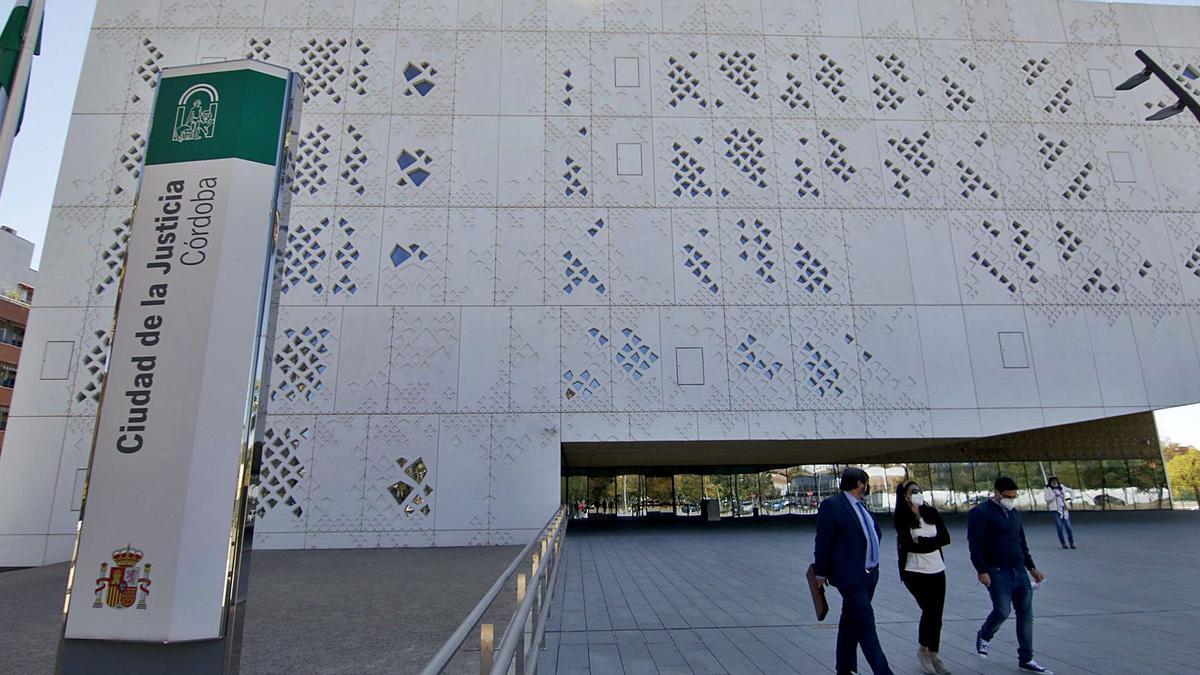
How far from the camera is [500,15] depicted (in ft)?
51.7

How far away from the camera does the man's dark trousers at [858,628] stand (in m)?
3.45

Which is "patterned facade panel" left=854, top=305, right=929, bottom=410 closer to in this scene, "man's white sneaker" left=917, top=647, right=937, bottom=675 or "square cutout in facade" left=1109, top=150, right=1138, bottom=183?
"square cutout in facade" left=1109, top=150, right=1138, bottom=183

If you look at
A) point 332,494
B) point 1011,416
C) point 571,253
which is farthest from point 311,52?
point 1011,416

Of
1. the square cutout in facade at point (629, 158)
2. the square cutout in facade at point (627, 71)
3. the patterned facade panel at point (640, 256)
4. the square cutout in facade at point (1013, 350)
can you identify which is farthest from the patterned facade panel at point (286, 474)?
the square cutout in facade at point (1013, 350)

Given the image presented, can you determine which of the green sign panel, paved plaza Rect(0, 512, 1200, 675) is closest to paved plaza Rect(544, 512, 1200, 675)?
paved plaza Rect(0, 512, 1200, 675)

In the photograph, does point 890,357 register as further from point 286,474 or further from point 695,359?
point 286,474

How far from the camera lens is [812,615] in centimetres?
573

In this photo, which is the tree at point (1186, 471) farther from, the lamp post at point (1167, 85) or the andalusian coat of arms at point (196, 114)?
the andalusian coat of arms at point (196, 114)

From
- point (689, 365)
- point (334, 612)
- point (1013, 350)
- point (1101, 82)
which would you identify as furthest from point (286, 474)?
point (1101, 82)

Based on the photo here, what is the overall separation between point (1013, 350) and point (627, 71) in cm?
1109

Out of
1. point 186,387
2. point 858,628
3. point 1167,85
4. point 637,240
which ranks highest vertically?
point 637,240

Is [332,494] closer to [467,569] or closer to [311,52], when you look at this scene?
[467,569]

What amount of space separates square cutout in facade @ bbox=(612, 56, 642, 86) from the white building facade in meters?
0.09

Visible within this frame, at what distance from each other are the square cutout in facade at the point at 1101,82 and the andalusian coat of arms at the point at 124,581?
2118 cm
